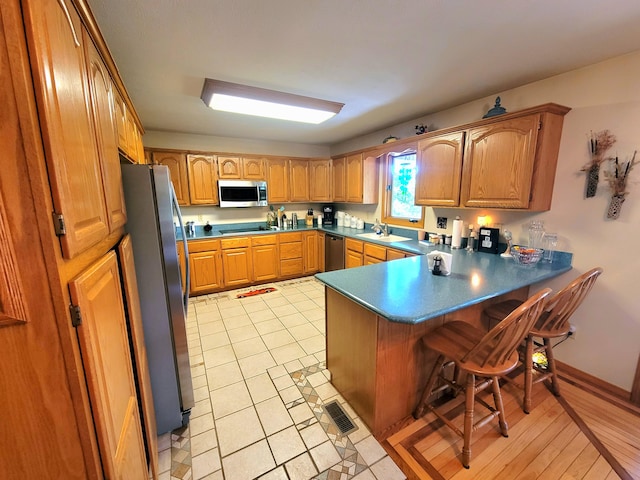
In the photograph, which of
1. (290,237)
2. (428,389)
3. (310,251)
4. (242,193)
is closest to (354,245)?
(310,251)

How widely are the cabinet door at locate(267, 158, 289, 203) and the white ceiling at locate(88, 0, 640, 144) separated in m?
1.88

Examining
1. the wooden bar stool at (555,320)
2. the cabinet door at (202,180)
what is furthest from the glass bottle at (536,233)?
the cabinet door at (202,180)

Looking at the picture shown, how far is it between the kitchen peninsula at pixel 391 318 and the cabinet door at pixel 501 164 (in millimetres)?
611

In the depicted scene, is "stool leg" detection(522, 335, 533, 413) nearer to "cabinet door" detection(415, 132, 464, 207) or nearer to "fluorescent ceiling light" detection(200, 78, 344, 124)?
"cabinet door" detection(415, 132, 464, 207)

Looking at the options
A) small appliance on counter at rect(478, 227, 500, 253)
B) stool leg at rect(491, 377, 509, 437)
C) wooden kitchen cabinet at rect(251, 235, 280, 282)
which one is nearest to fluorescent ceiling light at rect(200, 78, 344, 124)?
small appliance on counter at rect(478, 227, 500, 253)

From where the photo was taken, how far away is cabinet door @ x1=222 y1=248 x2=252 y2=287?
399 centimetres

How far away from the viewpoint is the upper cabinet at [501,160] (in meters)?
2.04

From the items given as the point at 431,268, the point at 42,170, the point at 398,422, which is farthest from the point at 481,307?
the point at 42,170

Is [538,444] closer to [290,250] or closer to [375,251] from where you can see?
[375,251]

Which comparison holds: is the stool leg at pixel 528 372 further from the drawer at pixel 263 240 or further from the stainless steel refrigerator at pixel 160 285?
the drawer at pixel 263 240

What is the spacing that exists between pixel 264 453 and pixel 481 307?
1.82 metres

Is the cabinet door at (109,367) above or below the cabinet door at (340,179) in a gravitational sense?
below

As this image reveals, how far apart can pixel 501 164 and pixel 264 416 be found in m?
2.66

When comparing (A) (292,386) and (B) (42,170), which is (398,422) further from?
(B) (42,170)
